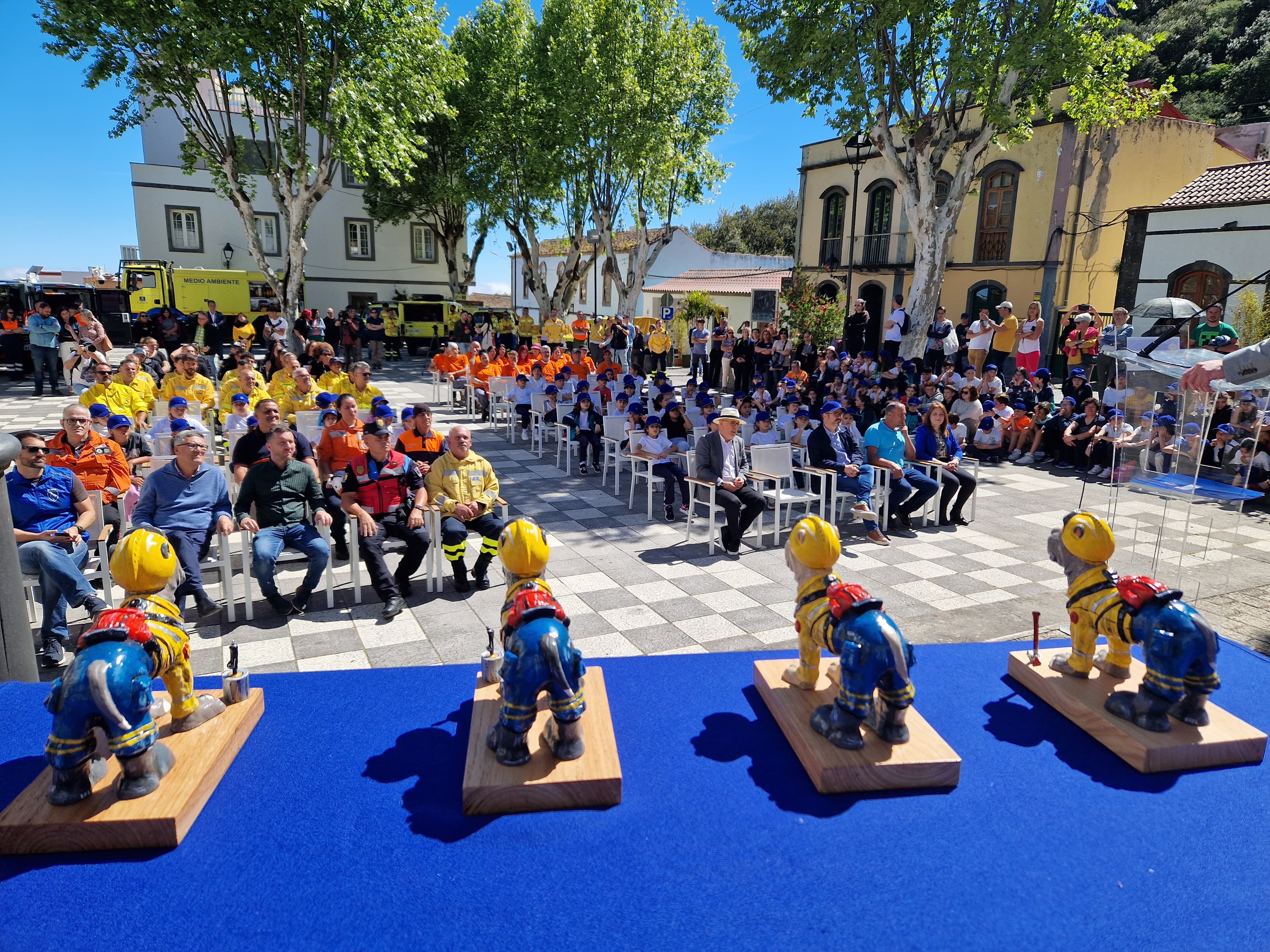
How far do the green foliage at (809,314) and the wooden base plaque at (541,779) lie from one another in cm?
1895

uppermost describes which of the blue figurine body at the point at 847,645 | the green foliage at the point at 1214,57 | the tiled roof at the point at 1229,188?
the green foliage at the point at 1214,57

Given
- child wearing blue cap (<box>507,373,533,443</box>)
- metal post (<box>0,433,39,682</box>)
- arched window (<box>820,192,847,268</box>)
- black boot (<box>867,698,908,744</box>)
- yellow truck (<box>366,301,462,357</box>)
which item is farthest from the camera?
arched window (<box>820,192,847,268</box>)

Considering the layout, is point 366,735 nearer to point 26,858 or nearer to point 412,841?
point 412,841

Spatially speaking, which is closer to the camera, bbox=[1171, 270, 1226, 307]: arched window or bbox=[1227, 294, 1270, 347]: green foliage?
bbox=[1227, 294, 1270, 347]: green foliage

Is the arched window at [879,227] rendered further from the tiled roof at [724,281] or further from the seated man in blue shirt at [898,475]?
the seated man in blue shirt at [898,475]

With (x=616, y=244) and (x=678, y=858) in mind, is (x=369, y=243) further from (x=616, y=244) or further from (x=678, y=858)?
(x=678, y=858)

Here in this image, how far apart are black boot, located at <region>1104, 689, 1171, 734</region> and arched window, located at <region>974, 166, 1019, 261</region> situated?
67.9 ft

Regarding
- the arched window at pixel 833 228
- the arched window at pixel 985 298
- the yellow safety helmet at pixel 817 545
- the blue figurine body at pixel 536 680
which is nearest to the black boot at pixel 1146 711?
the yellow safety helmet at pixel 817 545

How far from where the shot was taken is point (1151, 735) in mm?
2830

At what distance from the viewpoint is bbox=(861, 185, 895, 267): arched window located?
77.5 ft

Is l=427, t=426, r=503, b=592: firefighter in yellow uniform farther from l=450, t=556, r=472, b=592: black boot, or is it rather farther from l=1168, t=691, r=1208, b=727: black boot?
l=1168, t=691, r=1208, b=727: black boot

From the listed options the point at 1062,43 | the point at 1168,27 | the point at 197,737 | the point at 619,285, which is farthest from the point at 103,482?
the point at 1168,27

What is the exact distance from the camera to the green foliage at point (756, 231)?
151ft

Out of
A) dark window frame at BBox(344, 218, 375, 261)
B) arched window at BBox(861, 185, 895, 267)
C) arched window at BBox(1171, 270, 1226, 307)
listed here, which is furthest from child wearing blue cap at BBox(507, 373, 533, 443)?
dark window frame at BBox(344, 218, 375, 261)
